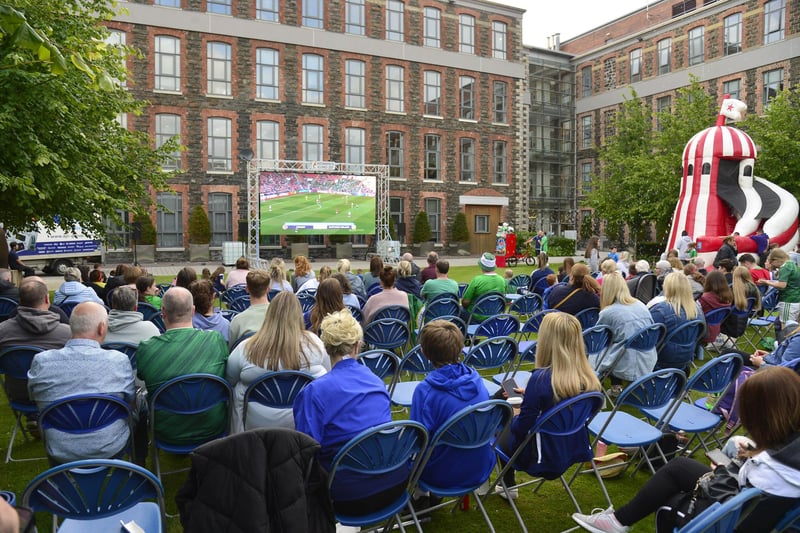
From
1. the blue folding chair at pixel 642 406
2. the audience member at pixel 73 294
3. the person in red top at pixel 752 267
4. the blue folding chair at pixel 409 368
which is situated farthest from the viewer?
the person in red top at pixel 752 267

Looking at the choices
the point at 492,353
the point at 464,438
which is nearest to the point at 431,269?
the point at 492,353

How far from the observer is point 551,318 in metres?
3.54

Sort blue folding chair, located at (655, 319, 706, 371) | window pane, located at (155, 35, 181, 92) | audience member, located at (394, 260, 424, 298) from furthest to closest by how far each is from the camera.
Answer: window pane, located at (155, 35, 181, 92)
audience member, located at (394, 260, 424, 298)
blue folding chair, located at (655, 319, 706, 371)

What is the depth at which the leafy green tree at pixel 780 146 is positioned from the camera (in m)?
22.1

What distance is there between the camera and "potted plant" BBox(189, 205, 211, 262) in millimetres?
25953

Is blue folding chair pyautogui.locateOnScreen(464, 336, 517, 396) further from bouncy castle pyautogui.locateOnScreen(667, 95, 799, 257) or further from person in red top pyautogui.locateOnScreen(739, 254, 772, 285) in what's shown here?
bouncy castle pyautogui.locateOnScreen(667, 95, 799, 257)

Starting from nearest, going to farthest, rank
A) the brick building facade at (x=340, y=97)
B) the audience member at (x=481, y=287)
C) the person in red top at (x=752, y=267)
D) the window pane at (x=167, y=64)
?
the audience member at (x=481, y=287) < the person in red top at (x=752, y=267) < the window pane at (x=167, y=64) < the brick building facade at (x=340, y=97)

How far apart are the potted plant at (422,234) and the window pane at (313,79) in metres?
7.85

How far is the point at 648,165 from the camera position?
25.3 metres

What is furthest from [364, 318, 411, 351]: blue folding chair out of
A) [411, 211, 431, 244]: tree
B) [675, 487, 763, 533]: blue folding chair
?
[411, 211, 431, 244]: tree

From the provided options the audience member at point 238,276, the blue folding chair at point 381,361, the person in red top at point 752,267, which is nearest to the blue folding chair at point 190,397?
the blue folding chair at point 381,361

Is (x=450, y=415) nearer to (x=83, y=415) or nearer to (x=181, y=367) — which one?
(x=181, y=367)

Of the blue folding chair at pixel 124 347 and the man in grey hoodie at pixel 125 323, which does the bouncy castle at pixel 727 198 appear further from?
the blue folding chair at pixel 124 347

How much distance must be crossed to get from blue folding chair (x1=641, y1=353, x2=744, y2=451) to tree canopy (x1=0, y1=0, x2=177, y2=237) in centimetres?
724
